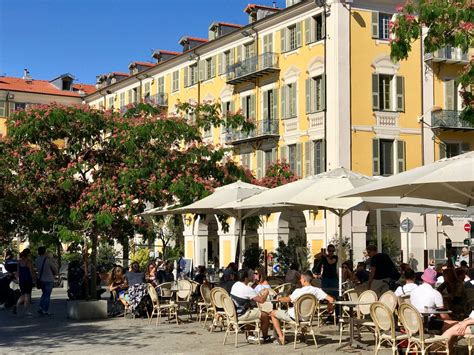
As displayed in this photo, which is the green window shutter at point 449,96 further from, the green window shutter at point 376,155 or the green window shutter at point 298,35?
the green window shutter at point 298,35

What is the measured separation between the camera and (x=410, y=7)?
1475cm

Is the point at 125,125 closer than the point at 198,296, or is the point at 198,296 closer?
the point at 198,296

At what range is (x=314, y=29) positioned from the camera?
40.1 metres

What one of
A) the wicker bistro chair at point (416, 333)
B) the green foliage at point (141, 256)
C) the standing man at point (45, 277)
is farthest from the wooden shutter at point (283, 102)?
the wicker bistro chair at point (416, 333)

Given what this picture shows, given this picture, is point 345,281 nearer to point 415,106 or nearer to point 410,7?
point 410,7

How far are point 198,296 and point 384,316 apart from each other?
Result: 7954 millimetres

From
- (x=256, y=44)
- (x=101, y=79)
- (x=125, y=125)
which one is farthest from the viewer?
(x=101, y=79)

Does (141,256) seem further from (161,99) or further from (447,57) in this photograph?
(447,57)

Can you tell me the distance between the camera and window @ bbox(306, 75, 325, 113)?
39312mm

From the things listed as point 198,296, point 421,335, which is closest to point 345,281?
point 198,296

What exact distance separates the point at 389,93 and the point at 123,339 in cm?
2765

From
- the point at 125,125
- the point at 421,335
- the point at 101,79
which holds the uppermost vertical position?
the point at 101,79

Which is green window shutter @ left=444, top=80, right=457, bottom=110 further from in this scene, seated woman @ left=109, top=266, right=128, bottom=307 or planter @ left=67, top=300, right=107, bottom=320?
planter @ left=67, top=300, right=107, bottom=320

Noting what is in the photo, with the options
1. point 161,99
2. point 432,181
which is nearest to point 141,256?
point 161,99
